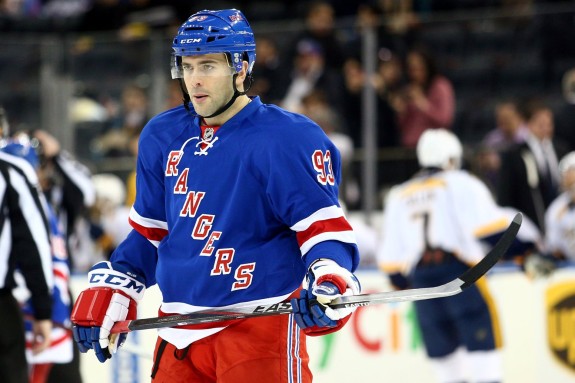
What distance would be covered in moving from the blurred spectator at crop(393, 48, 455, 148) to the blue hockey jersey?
431 cm

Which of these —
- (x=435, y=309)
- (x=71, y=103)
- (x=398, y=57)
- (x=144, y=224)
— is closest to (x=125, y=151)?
(x=71, y=103)

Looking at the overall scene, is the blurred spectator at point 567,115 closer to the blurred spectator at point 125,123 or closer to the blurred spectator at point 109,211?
the blurred spectator at point 125,123

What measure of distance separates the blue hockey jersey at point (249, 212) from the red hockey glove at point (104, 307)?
0.43 feet

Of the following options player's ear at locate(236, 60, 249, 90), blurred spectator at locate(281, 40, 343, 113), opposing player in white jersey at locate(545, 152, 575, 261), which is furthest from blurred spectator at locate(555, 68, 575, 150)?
player's ear at locate(236, 60, 249, 90)

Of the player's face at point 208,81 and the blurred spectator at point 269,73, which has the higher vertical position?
the blurred spectator at point 269,73

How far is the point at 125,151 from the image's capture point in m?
7.97

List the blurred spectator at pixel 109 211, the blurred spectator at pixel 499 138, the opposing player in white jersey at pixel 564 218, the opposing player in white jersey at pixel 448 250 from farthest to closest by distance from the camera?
the blurred spectator at pixel 109 211 → the blurred spectator at pixel 499 138 → the opposing player in white jersey at pixel 564 218 → the opposing player in white jersey at pixel 448 250

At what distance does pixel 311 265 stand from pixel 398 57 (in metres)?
4.64

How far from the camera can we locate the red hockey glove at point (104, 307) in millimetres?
3244

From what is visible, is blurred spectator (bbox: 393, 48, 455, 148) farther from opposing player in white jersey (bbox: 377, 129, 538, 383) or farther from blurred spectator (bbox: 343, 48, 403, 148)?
opposing player in white jersey (bbox: 377, 129, 538, 383)

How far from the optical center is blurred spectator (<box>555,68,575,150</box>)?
24.2 ft

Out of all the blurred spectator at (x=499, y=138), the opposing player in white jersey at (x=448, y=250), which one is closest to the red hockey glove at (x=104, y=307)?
the opposing player in white jersey at (x=448, y=250)

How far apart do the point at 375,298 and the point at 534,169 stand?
15.2ft

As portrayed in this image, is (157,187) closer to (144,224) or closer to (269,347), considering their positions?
(144,224)
